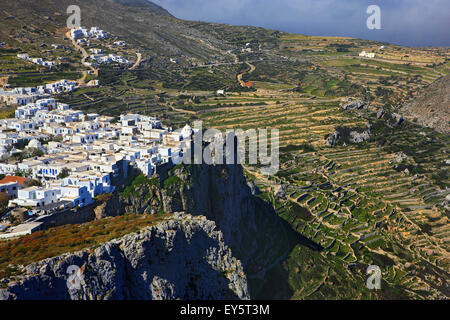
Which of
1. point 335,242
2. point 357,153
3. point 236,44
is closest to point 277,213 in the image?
point 335,242

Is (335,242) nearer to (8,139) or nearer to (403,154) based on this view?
(403,154)

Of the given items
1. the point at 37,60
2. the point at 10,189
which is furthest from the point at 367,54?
the point at 10,189

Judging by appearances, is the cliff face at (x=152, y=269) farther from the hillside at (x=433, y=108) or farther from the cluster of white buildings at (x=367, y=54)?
the cluster of white buildings at (x=367, y=54)

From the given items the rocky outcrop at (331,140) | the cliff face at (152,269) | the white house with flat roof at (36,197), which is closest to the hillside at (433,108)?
the rocky outcrop at (331,140)

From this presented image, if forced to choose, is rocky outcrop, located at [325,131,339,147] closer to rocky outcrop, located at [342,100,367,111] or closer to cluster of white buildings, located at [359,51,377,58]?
rocky outcrop, located at [342,100,367,111]

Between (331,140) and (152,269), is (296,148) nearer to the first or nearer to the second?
(331,140)
